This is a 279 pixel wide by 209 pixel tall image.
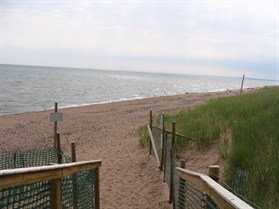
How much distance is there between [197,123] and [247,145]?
3711 mm

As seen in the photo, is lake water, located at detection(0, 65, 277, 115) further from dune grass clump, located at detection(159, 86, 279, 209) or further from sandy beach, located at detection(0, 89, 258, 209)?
dune grass clump, located at detection(159, 86, 279, 209)

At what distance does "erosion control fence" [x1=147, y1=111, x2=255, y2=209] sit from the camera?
2332mm

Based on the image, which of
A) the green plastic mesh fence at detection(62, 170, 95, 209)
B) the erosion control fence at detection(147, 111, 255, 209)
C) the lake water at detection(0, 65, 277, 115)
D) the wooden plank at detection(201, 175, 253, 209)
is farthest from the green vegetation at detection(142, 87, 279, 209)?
the lake water at detection(0, 65, 277, 115)

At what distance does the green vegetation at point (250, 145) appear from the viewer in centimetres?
564

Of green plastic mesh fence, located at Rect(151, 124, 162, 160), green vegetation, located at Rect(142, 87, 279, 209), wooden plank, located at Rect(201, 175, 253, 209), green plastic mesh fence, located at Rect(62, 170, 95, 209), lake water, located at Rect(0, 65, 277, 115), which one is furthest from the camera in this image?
lake water, located at Rect(0, 65, 277, 115)

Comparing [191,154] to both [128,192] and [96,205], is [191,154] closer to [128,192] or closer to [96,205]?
[128,192]

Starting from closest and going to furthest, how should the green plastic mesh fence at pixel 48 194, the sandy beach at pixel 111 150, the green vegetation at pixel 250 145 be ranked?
the green plastic mesh fence at pixel 48 194
the green vegetation at pixel 250 145
the sandy beach at pixel 111 150

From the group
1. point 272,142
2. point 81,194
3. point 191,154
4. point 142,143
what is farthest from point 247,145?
point 142,143

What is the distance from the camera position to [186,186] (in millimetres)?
4848

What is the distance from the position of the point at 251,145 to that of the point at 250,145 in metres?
0.04

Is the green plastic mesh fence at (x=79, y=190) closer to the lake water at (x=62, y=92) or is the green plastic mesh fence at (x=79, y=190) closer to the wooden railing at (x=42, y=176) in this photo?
the wooden railing at (x=42, y=176)

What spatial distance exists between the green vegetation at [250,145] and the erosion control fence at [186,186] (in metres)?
0.89

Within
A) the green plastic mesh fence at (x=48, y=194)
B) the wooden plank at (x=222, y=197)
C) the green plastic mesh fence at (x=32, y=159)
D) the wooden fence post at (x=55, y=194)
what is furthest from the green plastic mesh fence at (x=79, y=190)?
the green plastic mesh fence at (x=32, y=159)

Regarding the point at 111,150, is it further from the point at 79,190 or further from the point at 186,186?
the point at 186,186
